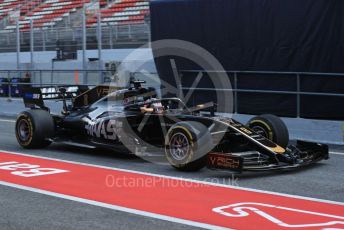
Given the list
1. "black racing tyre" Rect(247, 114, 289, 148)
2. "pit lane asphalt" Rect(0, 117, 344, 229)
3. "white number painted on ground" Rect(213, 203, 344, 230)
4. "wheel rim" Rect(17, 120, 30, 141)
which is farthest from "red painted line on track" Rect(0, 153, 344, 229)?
"black racing tyre" Rect(247, 114, 289, 148)

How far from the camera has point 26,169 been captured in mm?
8477

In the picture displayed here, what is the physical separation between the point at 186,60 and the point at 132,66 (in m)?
5.73

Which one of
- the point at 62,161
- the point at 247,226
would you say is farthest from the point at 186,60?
the point at 247,226

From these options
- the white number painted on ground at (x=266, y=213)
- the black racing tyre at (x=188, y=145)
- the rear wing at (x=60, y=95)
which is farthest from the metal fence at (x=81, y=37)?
the white number painted on ground at (x=266, y=213)

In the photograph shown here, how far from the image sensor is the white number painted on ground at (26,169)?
8156 mm

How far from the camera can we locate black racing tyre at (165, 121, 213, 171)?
7.67 meters

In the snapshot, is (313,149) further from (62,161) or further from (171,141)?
(62,161)

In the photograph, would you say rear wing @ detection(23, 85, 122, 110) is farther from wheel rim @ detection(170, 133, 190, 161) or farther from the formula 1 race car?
wheel rim @ detection(170, 133, 190, 161)

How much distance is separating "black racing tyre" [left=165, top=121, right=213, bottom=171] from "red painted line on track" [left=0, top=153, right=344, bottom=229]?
1.34ft

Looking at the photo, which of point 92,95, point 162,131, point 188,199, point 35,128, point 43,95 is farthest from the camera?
point 43,95

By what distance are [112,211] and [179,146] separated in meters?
2.10

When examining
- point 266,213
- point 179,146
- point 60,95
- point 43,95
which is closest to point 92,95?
point 60,95

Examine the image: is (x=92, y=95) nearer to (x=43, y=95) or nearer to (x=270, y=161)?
(x=43, y=95)

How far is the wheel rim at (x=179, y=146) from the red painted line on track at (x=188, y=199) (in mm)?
438
